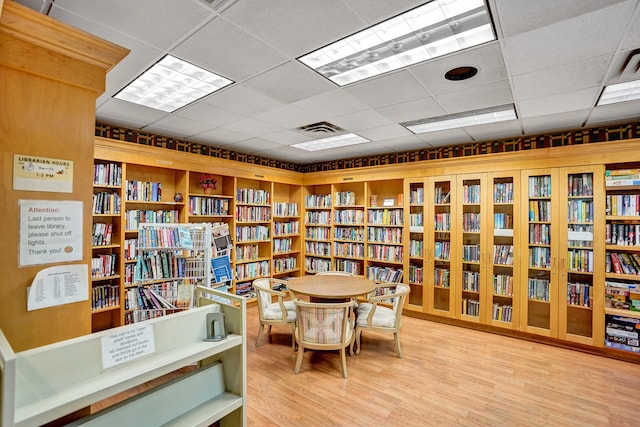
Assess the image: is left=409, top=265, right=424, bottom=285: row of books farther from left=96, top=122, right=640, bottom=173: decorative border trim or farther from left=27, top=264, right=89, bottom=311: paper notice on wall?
left=27, top=264, right=89, bottom=311: paper notice on wall

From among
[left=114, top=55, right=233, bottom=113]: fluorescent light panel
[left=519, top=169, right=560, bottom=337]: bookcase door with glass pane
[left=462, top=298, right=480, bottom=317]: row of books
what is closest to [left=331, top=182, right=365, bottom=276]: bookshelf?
[left=462, top=298, right=480, bottom=317]: row of books

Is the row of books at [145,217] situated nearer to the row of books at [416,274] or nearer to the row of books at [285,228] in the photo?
the row of books at [285,228]

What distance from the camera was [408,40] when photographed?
1926 millimetres

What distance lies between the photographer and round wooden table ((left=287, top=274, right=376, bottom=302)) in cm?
335

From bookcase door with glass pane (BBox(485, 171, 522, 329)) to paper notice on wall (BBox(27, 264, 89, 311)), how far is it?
174 inches

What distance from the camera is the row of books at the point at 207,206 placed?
4513mm

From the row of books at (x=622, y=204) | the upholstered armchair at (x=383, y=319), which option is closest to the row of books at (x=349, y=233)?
the upholstered armchair at (x=383, y=319)

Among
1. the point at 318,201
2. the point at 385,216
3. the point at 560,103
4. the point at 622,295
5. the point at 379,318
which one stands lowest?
the point at 379,318

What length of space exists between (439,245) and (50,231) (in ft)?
14.6

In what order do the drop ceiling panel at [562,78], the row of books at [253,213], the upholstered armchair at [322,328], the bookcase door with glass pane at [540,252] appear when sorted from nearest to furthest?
the drop ceiling panel at [562,78], the upholstered armchair at [322,328], the bookcase door with glass pane at [540,252], the row of books at [253,213]

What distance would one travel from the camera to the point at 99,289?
3506 mm

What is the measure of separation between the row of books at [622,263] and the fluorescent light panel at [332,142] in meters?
3.23

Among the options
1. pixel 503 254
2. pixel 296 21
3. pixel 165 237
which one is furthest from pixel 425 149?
pixel 165 237

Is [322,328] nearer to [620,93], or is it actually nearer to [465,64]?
[465,64]
